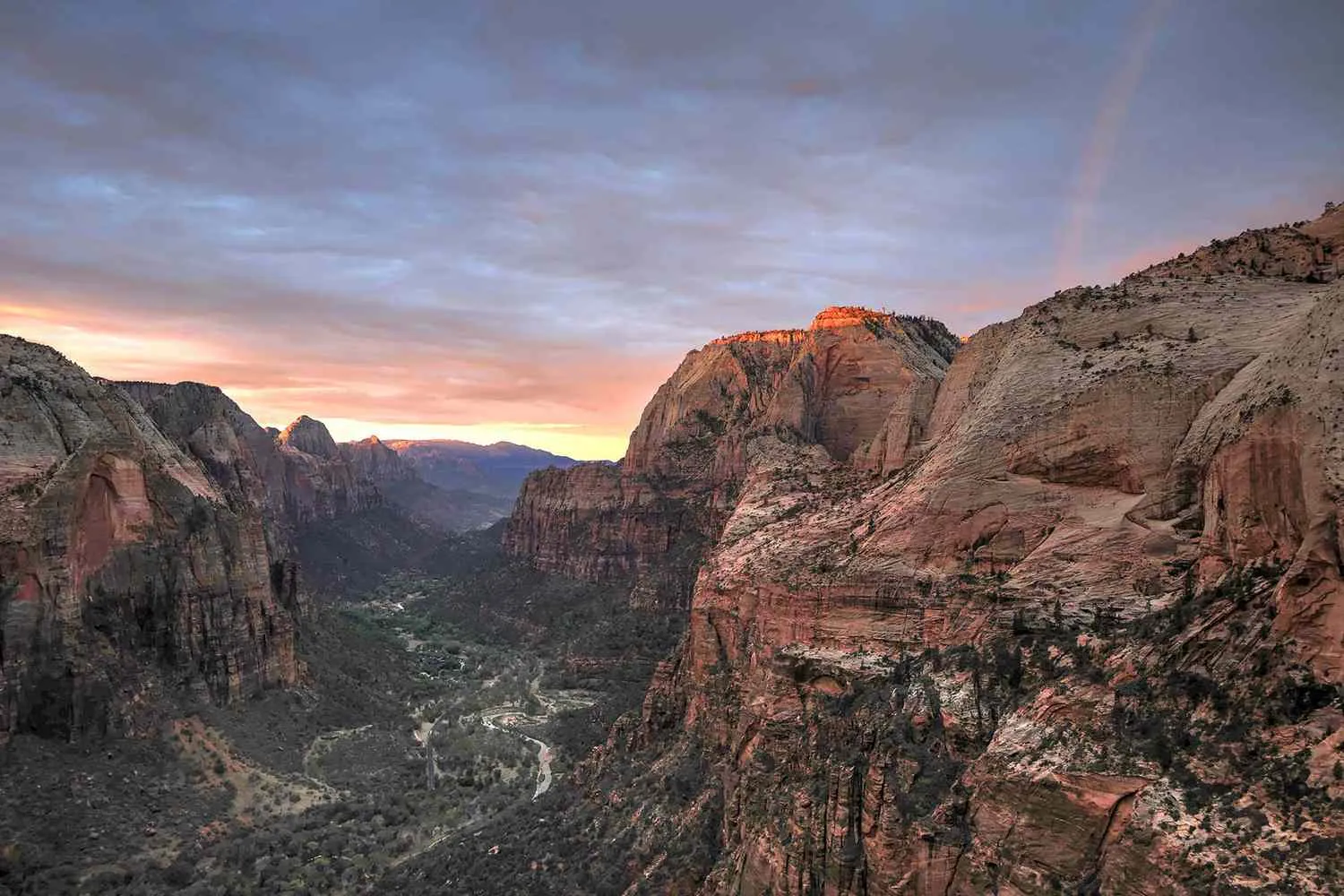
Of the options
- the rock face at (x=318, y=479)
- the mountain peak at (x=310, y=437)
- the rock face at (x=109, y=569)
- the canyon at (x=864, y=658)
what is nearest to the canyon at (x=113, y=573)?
the rock face at (x=109, y=569)

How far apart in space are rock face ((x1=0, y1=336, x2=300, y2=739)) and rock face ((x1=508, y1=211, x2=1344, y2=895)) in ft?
93.9

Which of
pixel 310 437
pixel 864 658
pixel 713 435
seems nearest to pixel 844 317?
pixel 713 435

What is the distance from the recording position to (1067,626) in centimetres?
1955

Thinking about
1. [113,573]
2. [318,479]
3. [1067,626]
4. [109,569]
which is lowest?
[113,573]

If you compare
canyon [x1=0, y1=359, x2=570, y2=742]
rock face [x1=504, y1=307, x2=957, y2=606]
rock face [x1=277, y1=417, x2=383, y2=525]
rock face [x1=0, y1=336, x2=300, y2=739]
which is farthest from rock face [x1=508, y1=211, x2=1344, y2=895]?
rock face [x1=277, y1=417, x2=383, y2=525]

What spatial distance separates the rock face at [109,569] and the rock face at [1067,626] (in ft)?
93.9

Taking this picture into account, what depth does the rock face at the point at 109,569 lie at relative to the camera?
41.2 meters

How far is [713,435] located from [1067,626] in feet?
254

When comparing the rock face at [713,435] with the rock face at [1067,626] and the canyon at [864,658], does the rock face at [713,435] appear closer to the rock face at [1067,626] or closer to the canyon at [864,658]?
the canyon at [864,658]

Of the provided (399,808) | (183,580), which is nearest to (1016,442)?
(399,808)

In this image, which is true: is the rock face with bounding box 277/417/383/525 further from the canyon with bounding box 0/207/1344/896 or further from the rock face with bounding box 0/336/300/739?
the rock face with bounding box 0/336/300/739

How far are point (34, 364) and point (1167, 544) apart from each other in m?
59.9

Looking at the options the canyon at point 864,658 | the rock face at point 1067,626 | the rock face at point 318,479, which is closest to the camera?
the rock face at point 1067,626

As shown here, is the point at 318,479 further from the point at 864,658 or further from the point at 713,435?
the point at 864,658
